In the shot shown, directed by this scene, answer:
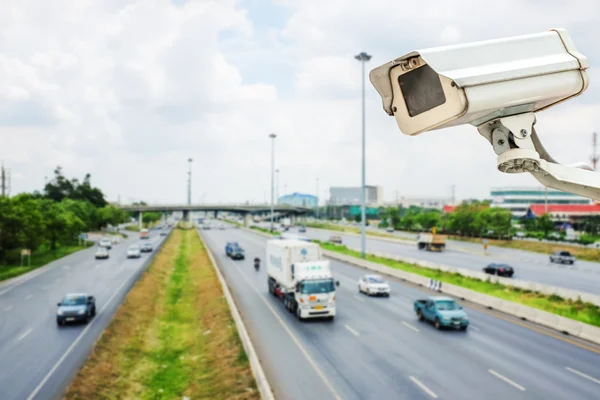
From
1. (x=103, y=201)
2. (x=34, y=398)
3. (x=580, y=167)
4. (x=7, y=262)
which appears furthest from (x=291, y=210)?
(x=580, y=167)

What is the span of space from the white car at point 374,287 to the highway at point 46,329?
15.4m

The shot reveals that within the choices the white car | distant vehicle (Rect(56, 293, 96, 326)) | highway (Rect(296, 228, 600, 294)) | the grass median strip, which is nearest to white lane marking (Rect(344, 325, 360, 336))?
the grass median strip

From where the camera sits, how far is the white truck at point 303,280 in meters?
25.0

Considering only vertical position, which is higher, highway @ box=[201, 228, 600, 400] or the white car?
the white car

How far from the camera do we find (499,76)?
4.10 metres

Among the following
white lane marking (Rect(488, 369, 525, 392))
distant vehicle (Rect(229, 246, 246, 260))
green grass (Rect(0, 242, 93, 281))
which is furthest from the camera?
distant vehicle (Rect(229, 246, 246, 260))

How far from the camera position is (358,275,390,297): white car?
32.1 meters

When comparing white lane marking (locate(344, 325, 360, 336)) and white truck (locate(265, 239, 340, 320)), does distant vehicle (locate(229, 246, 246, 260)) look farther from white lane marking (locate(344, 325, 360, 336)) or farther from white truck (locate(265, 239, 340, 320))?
white lane marking (locate(344, 325, 360, 336))

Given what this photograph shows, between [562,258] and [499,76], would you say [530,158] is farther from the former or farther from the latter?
[562,258]

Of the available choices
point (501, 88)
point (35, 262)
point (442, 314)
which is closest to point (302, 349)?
point (442, 314)

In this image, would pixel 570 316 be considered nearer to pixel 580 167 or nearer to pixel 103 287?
pixel 580 167

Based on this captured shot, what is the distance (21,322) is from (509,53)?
2727cm

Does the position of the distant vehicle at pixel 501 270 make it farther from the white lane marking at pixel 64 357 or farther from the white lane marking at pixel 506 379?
the white lane marking at pixel 64 357

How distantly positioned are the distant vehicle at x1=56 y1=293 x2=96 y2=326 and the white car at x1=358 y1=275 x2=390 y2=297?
54.0ft
